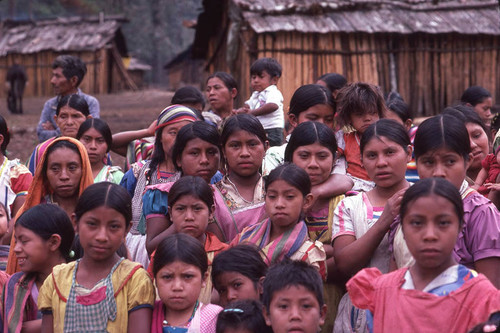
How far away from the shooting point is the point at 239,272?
3.37 metres

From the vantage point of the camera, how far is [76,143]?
416cm

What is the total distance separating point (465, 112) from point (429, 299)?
2197 mm

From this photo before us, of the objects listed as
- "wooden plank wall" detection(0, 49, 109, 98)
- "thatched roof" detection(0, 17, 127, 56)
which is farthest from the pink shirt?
"thatched roof" detection(0, 17, 127, 56)

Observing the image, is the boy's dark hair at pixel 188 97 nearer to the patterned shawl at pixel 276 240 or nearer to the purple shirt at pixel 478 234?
the patterned shawl at pixel 276 240

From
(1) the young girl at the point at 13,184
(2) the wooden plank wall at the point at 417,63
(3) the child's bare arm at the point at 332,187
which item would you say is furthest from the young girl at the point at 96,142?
(2) the wooden plank wall at the point at 417,63

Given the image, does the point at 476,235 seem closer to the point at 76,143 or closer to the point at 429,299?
the point at 429,299

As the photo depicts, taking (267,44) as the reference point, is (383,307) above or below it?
below

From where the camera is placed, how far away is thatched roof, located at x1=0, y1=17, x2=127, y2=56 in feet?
91.1

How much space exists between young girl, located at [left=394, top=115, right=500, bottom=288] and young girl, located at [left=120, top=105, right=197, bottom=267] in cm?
173

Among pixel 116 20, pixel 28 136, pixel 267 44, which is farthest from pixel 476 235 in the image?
pixel 116 20

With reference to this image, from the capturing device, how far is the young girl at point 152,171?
13.7 feet

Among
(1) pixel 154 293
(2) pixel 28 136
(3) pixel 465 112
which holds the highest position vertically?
(3) pixel 465 112

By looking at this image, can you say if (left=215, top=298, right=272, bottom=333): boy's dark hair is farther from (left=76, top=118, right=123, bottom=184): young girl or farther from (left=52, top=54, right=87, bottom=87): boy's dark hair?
(left=52, top=54, right=87, bottom=87): boy's dark hair

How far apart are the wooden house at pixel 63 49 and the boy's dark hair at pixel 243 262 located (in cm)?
2467
